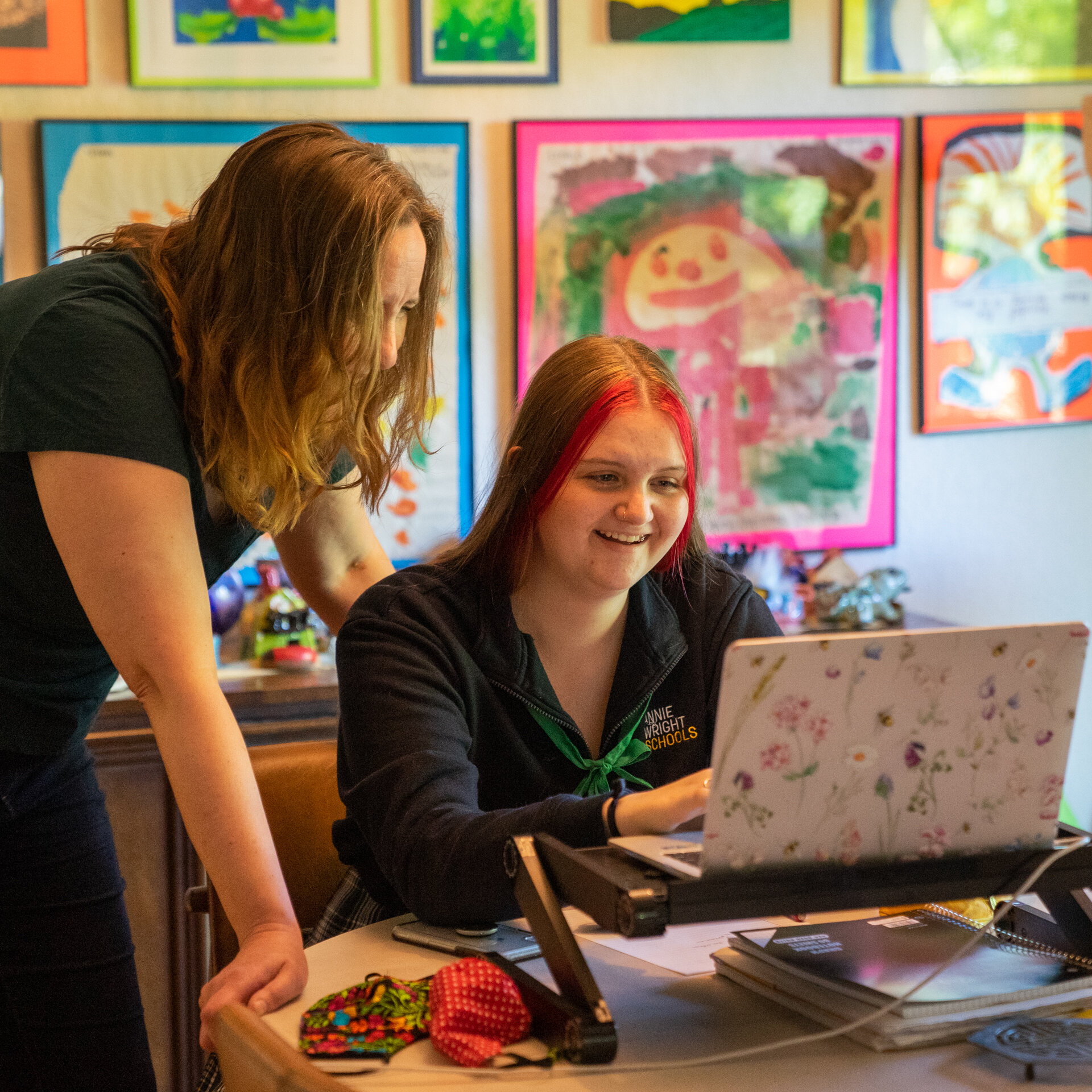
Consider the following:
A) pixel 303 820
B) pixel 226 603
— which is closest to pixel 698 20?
pixel 226 603

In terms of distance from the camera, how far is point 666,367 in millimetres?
1517

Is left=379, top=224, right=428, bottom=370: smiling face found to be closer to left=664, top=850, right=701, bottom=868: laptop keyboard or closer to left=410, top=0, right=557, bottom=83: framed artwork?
left=664, top=850, right=701, bottom=868: laptop keyboard

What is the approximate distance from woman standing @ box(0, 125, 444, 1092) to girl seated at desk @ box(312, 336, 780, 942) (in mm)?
150

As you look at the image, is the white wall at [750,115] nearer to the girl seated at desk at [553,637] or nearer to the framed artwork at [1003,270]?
the framed artwork at [1003,270]

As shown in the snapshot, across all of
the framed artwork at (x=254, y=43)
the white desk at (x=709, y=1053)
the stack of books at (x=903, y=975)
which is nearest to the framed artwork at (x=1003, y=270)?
the framed artwork at (x=254, y=43)

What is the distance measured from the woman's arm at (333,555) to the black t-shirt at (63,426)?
0.79 feet

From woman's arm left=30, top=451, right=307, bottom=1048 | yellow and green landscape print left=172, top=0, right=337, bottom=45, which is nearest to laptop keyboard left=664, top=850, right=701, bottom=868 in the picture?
woman's arm left=30, top=451, right=307, bottom=1048

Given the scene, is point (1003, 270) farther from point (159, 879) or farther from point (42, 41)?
point (159, 879)

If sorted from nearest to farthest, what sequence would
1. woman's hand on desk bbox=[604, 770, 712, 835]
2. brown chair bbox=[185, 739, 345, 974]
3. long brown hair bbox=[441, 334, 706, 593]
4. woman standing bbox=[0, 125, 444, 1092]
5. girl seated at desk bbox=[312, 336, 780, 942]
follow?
woman's hand on desk bbox=[604, 770, 712, 835] < woman standing bbox=[0, 125, 444, 1092] < girl seated at desk bbox=[312, 336, 780, 942] < long brown hair bbox=[441, 334, 706, 593] < brown chair bbox=[185, 739, 345, 974]

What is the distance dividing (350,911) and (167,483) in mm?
554

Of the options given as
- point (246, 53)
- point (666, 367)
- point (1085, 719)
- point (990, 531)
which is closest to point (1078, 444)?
point (990, 531)

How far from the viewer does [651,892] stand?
0.85 m

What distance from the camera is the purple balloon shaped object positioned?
241 centimetres

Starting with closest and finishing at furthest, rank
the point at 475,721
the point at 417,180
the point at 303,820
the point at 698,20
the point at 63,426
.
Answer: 1. the point at 63,426
2. the point at 475,721
3. the point at 303,820
4. the point at 417,180
5. the point at 698,20
